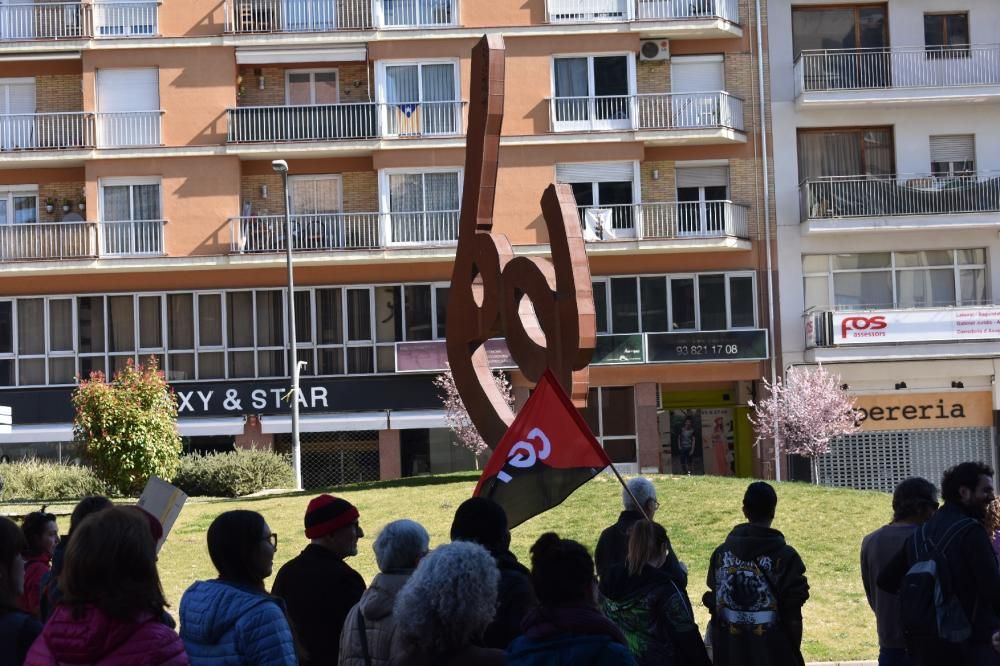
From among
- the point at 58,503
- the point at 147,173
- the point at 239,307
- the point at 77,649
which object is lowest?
the point at 58,503

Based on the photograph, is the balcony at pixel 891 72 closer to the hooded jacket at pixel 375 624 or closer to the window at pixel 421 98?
the window at pixel 421 98

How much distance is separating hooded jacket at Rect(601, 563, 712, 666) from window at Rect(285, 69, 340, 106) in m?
31.2

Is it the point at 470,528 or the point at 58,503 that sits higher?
the point at 470,528

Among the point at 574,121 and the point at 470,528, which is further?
the point at 574,121

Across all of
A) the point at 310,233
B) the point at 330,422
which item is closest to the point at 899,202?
the point at 310,233

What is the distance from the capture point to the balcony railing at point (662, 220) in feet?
115

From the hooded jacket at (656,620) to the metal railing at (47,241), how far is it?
30.7m

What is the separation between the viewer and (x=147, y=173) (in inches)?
1380

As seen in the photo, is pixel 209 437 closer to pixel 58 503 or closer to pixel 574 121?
pixel 58 503

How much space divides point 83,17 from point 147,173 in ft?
14.4

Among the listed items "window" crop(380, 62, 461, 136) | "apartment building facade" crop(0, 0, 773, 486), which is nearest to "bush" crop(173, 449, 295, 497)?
"apartment building facade" crop(0, 0, 773, 486)

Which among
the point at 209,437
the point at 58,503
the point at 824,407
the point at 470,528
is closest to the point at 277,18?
the point at 209,437

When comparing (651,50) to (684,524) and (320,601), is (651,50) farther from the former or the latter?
(320,601)

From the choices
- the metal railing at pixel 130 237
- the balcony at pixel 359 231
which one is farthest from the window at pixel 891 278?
the metal railing at pixel 130 237
